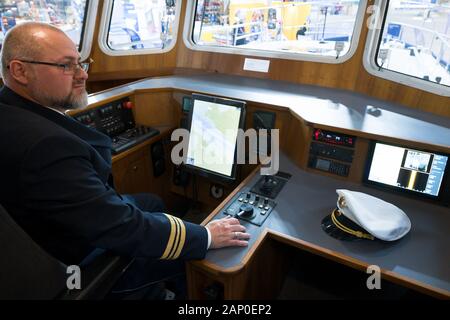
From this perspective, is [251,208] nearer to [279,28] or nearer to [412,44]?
[412,44]

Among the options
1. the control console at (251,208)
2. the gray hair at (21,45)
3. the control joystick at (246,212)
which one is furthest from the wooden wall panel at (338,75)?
the gray hair at (21,45)

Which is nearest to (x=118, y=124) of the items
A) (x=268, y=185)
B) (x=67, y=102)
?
(x=67, y=102)

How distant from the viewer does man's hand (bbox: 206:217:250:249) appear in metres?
1.04

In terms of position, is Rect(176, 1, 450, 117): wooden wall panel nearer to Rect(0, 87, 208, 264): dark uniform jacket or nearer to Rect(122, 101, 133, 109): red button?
Rect(122, 101, 133, 109): red button

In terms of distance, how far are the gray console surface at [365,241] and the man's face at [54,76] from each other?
71 centimetres

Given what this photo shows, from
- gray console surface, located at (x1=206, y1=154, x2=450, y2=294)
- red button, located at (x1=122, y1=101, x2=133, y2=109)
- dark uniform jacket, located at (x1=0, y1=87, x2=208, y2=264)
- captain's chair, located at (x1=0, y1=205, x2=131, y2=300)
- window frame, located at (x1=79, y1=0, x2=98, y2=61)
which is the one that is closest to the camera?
captain's chair, located at (x1=0, y1=205, x2=131, y2=300)

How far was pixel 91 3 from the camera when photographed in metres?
2.44

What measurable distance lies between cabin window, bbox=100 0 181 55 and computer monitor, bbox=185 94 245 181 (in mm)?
1132

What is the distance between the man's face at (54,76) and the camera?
3.32 feet

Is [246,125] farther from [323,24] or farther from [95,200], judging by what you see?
[95,200]

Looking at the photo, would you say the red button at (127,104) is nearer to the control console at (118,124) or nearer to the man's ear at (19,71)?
the control console at (118,124)

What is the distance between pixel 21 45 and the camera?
0.99 m

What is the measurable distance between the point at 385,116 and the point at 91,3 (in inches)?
89.8

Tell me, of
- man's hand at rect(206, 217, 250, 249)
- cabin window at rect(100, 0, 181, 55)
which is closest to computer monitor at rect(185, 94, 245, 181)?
man's hand at rect(206, 217, 250, 249)
